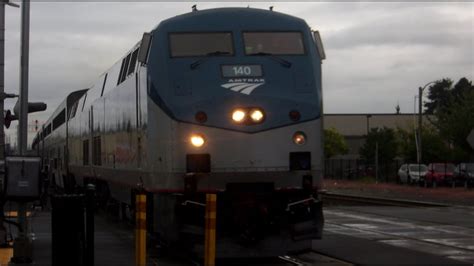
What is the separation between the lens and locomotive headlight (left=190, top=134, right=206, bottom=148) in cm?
1117

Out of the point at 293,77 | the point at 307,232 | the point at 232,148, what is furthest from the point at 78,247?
the point at 293,77

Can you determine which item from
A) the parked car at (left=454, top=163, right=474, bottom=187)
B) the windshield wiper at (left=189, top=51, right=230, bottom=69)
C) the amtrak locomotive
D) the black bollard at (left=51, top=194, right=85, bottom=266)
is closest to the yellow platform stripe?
the black bollard at (left=51, top=194, right=85, bottom=266)

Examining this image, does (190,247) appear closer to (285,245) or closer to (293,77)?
(285,245)

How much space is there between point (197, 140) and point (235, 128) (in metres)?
0.57

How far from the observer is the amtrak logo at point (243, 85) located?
11.5 meters

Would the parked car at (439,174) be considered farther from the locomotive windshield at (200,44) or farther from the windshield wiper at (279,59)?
the locomotive windshield at (200,44)

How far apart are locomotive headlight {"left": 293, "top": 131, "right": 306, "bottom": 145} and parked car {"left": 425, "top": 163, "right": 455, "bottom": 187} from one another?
1537 inches

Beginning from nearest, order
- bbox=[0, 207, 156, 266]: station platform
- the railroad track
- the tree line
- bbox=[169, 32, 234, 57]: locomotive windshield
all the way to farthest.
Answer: bbox=[169, 32, 234, 57]: locomotive windshield, bbox=[0, 207, 156, 266]: station platform, the railroad track, the tree line

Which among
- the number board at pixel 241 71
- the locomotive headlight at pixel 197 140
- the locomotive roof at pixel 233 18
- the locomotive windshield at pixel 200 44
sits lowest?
the locomotive headlight at pixel 197 140

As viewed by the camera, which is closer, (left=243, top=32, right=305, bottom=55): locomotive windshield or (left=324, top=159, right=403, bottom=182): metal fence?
(left=243, top=32, right=305, bottom=55): locomotive windshield

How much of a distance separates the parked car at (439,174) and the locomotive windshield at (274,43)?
1516 inches

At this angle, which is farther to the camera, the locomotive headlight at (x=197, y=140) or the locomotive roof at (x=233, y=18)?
the locomotive roof at (x=233, y=18)

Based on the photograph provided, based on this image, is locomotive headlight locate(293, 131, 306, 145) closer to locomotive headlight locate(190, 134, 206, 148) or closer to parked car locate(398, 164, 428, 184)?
locomotive headlight locate(190, 134, 206, 148)

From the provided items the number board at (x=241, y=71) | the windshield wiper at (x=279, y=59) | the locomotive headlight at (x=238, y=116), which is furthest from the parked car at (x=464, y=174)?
the locomotive headlight at (x=238, y=116)
